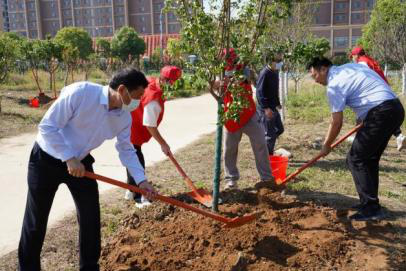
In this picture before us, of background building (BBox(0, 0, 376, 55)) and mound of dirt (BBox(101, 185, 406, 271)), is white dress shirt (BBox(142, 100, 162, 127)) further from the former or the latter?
background building (BBox(0, 0, 376, 55))

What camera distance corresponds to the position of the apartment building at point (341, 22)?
6631 centimetres

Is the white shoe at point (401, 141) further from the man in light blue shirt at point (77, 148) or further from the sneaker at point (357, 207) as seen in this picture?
the man in light blue shirt at point (77, 148)

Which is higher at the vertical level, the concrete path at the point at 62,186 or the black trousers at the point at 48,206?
the black trousers at the point at 48,206

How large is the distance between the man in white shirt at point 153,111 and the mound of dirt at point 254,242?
0.71 m

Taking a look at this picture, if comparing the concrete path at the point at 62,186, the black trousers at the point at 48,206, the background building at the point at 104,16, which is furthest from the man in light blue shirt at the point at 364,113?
the background building at the point at 104,16

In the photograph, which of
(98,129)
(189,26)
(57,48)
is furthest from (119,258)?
(57,48)

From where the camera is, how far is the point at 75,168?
104 inches

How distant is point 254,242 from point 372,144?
1.41 m

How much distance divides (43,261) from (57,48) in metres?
A: 15.3

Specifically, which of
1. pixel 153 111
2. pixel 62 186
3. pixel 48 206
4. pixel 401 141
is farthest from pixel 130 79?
pixel 401 141

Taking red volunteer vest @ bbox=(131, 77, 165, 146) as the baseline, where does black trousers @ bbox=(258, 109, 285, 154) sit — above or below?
below

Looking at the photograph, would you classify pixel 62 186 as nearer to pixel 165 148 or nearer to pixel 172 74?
pixel 165 148

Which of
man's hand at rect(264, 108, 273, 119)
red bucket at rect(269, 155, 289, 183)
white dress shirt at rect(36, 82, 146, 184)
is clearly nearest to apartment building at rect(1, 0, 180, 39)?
man's hand at rect(264, 108, 273, 119)

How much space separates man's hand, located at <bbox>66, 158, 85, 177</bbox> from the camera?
2.65 m
